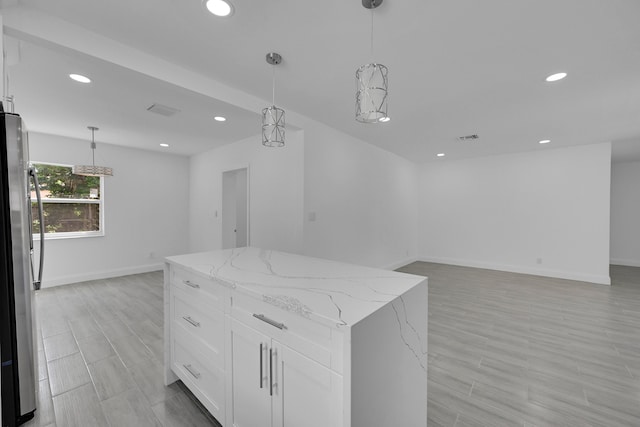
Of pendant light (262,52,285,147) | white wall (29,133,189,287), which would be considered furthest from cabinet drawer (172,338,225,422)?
white wall (29,133,189,287)

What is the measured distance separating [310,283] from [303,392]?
49 cm

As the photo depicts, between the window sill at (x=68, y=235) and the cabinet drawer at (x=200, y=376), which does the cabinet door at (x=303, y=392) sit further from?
the window sill at (x=68, y=235)

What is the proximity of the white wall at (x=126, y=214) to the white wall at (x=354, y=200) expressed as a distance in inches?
150

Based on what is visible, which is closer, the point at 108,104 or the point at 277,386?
the point at 277,386

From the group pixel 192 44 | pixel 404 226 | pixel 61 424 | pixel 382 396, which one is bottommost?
pixel 61 424

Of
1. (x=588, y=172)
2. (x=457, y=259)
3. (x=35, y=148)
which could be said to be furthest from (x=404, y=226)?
(x=35, y=148)

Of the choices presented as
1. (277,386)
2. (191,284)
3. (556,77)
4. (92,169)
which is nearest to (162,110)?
(92,169)

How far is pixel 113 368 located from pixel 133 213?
12.8ft

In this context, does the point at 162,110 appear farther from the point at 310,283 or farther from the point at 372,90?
the point at 310,283

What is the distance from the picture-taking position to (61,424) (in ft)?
5.39

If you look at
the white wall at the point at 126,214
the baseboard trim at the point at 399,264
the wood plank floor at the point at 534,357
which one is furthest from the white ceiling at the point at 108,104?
the baseboard trim at the point at 399,264

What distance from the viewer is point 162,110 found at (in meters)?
3.17

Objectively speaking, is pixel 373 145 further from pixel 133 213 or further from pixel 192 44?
pixel 133 213

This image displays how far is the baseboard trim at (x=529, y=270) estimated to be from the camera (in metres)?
4.68
